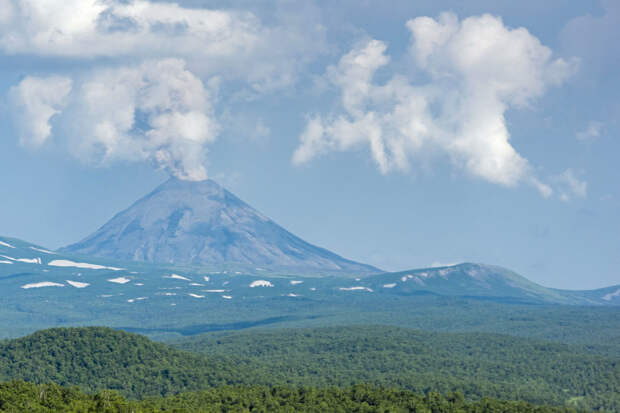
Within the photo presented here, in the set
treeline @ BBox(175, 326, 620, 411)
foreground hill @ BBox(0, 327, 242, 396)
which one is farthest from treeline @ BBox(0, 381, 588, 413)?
treeline @ BBox(175, 326, 620, 411)

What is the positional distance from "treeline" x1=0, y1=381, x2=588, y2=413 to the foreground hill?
12.9 meters

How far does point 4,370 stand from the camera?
401ft

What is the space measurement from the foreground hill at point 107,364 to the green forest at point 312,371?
0.52 ft

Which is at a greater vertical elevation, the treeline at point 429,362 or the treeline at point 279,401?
the treeline at point 429,362

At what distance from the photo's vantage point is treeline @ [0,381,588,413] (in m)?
90.0

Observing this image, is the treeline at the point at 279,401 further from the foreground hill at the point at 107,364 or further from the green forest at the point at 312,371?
the foreground hill at the point at 107,364

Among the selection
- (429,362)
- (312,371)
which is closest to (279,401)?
(312,371)

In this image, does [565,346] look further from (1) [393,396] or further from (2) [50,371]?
(2) [50,371]

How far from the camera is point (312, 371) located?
456ft

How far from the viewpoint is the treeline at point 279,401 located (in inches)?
3543

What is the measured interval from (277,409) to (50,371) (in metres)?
37.9

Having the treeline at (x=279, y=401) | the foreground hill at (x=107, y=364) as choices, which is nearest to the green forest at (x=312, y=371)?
the foreground hill at (x=107, y=364)

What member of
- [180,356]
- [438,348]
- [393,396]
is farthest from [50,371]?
[438,348]

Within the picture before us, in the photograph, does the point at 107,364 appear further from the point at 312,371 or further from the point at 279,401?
the point at 279,401
